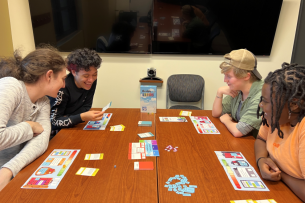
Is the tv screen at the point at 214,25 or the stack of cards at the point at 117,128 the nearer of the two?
the stack of cards at the point at 117,128

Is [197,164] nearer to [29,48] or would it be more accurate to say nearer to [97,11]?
[97,11]

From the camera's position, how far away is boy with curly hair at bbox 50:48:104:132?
162 cm

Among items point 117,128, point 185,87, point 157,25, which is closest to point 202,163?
point 117,128

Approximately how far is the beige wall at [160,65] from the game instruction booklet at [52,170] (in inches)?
82.2

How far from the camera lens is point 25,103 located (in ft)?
4.25

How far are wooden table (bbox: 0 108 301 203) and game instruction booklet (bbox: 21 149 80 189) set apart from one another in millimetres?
27

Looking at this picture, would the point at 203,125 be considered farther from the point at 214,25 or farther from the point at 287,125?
the point at 214,25

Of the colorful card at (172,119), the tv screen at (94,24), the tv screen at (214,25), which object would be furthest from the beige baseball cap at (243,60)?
the tv screen at (94,24)

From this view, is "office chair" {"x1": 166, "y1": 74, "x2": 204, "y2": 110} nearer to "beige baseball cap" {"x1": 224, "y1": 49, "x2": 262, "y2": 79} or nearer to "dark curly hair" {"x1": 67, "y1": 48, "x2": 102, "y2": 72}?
"beige baseball cap" {"x1": 224, "y1": 49, "x2": 262, "y2": 79}

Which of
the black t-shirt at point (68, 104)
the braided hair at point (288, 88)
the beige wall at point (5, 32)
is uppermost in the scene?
the beige wall at point (5, 32)

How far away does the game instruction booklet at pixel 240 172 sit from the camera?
1006mm

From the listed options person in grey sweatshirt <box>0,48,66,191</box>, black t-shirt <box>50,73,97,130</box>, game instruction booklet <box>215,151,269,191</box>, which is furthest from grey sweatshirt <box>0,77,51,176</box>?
game instruction booklet <box>215,151,269,191</box>

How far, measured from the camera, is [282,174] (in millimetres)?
1045

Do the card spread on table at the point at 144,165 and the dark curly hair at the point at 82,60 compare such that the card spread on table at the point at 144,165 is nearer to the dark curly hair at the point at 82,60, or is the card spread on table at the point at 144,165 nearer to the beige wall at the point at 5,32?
the dark curly hair at the point at 82,60
